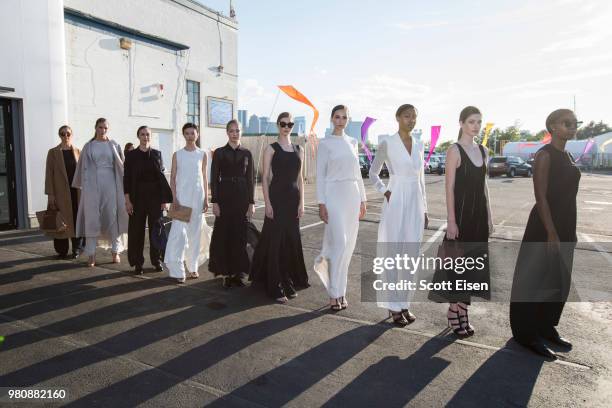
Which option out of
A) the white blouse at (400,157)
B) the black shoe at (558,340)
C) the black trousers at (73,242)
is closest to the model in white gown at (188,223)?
the black trousers at (73,242)

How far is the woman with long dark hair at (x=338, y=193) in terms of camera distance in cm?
454

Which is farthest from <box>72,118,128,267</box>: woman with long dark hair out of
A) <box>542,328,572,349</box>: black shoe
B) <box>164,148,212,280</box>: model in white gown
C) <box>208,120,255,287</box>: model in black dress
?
<box>542,328,572,349</box>: black shoe

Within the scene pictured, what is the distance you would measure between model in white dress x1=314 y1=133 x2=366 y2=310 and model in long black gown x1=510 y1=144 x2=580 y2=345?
63.3 inches

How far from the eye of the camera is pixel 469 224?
3.98m

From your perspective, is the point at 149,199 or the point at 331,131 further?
the point at 149,199

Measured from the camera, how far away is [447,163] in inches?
157

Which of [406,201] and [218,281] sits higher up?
[406,201]

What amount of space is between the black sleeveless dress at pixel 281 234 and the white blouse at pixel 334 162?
506 mm

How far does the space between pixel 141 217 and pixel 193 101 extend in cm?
990

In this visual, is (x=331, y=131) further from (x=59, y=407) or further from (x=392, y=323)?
(x=59, y=407)

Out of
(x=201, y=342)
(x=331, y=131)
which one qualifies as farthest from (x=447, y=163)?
(x=201, y=342)

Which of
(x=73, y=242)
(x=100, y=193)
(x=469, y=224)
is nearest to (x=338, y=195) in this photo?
(x=469, y=224)

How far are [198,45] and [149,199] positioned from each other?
34.5ft

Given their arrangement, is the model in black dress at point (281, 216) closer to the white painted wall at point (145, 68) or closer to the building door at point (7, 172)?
the building door at point (7, 172)
